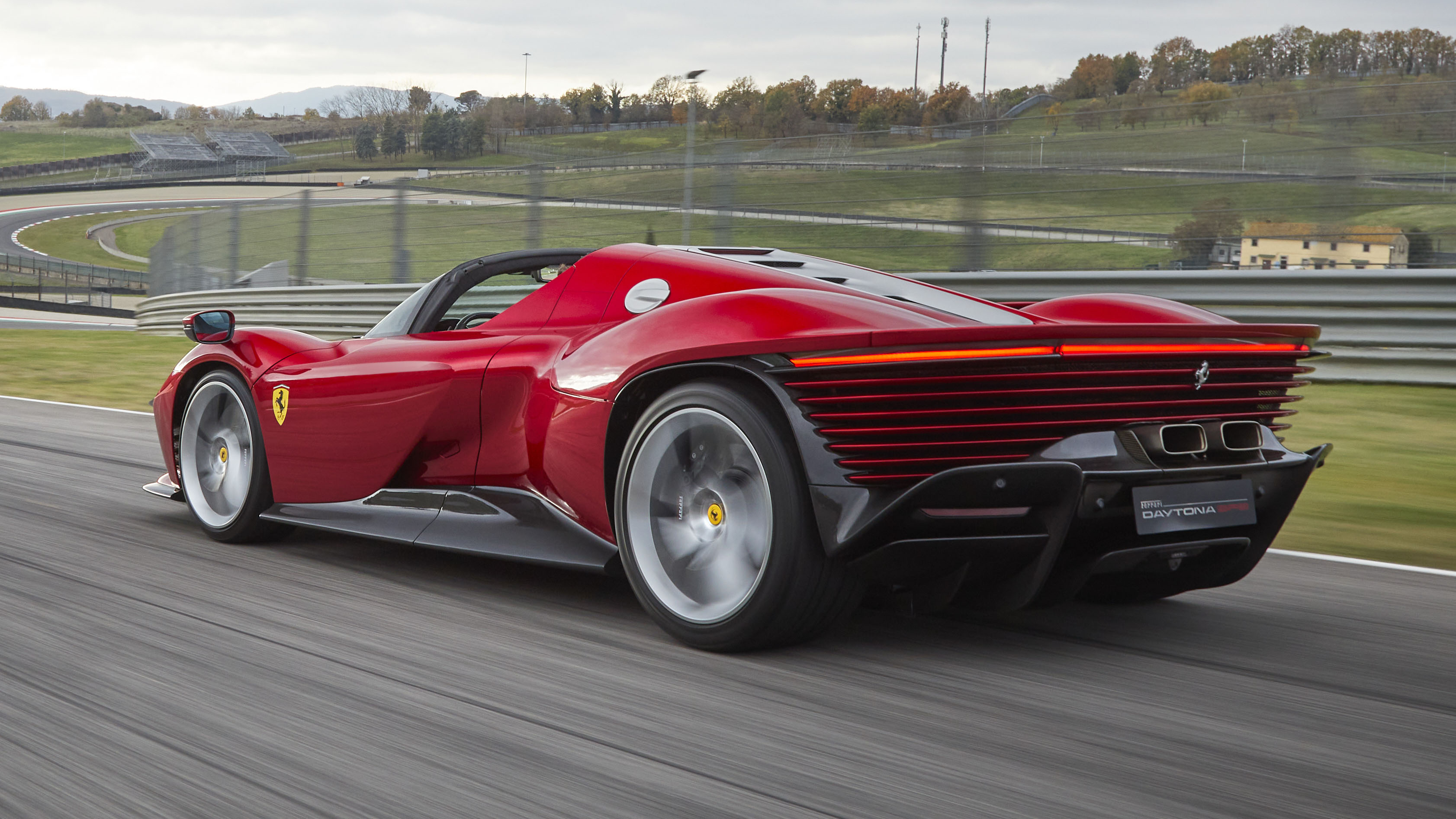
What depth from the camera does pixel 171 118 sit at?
131000 mm

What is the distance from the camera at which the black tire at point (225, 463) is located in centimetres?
467

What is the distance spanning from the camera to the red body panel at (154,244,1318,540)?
305 cm

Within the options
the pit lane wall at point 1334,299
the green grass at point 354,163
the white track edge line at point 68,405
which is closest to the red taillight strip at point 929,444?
the pit lane wall at point 1334,299

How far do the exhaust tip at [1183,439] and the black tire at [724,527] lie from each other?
31.2 inches

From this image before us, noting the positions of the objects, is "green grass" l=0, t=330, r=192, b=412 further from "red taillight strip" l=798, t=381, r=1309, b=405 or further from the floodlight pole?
"red taillight strip" l=798, t=381, r=1309, b=405

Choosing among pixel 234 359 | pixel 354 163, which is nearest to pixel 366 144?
pixel 354 163

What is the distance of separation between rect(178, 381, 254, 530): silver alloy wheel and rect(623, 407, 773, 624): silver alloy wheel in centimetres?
205

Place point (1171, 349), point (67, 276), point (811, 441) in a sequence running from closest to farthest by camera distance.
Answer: point (811, 441) < point (1171, 349) < point (67, 276)

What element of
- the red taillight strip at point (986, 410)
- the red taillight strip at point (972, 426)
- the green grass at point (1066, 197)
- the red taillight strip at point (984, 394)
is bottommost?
the red taillight strip at point (972, 426)

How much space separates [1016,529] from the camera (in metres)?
2.89

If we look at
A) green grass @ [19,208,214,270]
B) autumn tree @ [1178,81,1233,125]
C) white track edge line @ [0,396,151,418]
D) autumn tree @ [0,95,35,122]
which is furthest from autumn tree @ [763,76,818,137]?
autumn tree @ [0,95,35,122]

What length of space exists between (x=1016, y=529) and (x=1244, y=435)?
826 mm

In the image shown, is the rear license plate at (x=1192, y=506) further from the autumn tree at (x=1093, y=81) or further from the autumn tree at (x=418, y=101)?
the autumn tree at (x=418, y=101)

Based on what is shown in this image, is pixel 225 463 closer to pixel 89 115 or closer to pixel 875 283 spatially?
pixel 875 283
